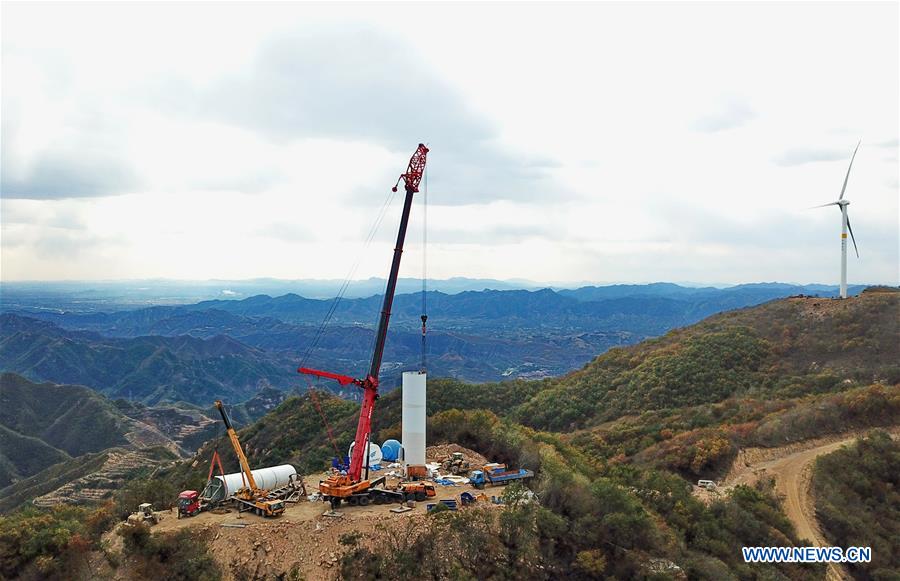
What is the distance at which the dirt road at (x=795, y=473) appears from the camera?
1262 inches

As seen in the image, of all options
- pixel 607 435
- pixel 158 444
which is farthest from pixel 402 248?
pixel 158 444

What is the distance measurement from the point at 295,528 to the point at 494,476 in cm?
1046

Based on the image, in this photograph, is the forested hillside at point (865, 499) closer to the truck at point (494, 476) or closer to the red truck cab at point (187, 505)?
the truck at point (494, 476)

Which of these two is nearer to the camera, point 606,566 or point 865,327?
point 606,566

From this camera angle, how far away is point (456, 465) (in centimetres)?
3431

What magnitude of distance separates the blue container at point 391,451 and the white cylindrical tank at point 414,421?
4.27m

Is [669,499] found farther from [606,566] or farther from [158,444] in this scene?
[158,444]

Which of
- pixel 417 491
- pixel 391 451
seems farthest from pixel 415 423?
pixel 391 451

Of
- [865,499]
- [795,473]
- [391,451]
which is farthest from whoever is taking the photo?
[391,451]

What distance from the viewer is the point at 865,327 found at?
62875 millimetres

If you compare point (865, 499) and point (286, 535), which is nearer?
point (286, 535)

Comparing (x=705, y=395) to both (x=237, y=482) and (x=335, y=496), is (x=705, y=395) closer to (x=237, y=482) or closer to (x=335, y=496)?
(x=335, y=496)

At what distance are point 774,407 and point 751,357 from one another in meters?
17.4

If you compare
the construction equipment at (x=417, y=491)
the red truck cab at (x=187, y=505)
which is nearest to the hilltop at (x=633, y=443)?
the construction equipment at (x=417, y=491)
